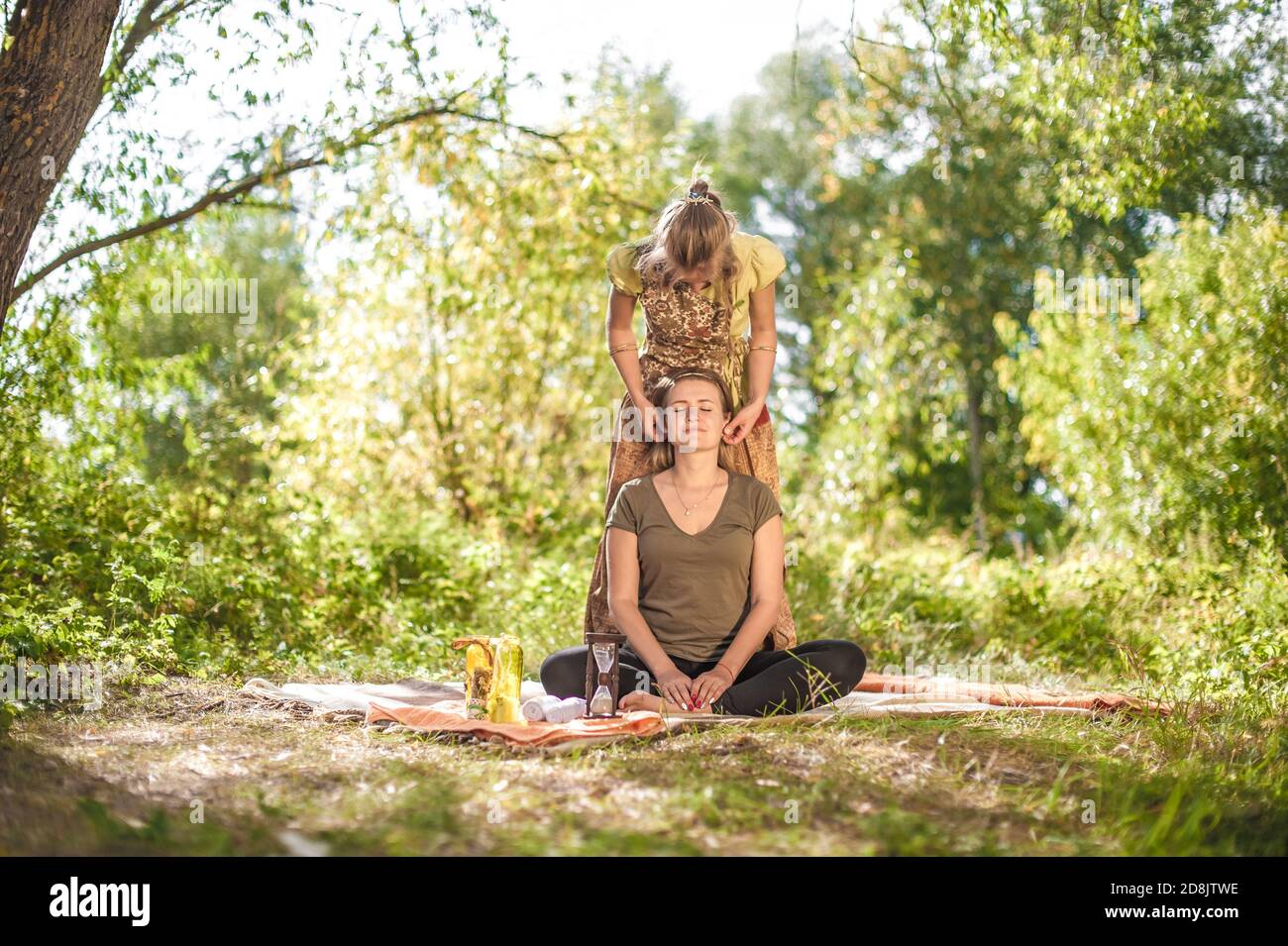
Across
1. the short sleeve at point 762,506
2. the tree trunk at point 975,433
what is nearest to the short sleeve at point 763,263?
the short sleeve at point 762,506

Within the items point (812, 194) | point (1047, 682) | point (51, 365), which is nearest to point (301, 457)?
point (51, 365)

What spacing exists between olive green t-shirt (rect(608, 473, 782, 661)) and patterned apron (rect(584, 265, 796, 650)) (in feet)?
0.63

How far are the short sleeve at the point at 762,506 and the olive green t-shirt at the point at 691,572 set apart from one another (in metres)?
0.01

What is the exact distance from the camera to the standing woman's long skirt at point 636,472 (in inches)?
166

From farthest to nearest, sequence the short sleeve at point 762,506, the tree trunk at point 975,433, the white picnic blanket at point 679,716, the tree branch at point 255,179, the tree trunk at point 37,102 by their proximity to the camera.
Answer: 1. the tree trunk at point 975,433
2. the tree branch at point 255,179
3. the short sleeve at point 762,506
4. the tree trunk at point 37,102
5. the white picnic blanket at point 679,716

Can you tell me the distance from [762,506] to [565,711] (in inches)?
38.3

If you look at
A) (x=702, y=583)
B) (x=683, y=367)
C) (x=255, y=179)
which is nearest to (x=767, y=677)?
(x=702, y=583)

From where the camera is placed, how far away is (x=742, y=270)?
4.12 m

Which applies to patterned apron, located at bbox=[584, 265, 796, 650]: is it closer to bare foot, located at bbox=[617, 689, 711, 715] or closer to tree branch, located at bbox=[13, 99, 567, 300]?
bare foot, located at bbox=[617, 689, 711, 715]

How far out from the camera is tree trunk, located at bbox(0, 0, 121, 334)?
384cm

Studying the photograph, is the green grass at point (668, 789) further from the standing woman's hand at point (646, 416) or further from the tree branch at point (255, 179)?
the tree branch at point (255, 179)

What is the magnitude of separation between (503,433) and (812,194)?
12.6 meters

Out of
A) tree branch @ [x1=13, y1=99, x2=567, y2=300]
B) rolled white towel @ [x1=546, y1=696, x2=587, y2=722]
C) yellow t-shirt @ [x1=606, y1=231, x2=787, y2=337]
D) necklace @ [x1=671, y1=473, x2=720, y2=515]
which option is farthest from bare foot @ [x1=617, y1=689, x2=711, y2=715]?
tree branch @ [x1=13, y1=99, x2=567, y2=300]
